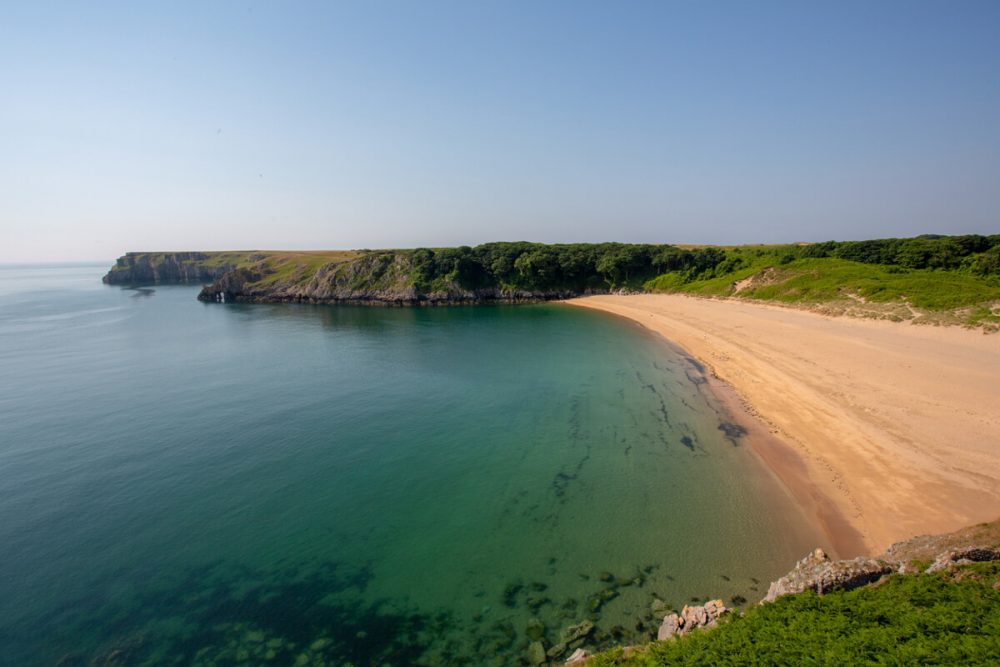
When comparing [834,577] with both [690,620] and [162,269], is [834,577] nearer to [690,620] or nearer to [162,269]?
[690,620]

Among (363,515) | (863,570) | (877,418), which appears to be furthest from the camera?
(877,418)

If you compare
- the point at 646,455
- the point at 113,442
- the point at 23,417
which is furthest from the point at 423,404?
the point at 23,417

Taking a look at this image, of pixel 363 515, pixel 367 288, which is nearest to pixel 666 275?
pixel 367 288

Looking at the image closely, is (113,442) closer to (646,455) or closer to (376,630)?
(376,630)

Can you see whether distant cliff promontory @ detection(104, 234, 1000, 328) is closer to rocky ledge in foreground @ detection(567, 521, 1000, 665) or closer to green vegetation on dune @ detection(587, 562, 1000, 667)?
rocky ledge in foreground @ detection(567, 521, 1000, 665)

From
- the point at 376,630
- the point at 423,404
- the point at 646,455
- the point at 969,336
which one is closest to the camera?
the point at 376,630

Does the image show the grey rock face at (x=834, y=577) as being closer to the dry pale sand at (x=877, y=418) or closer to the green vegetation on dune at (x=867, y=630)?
the green vegetation on dune at (x=867, y=630)
